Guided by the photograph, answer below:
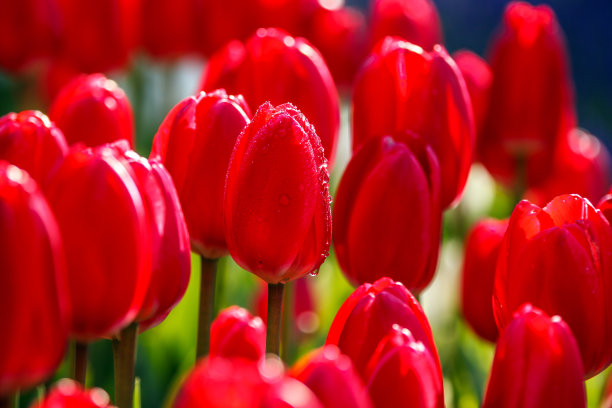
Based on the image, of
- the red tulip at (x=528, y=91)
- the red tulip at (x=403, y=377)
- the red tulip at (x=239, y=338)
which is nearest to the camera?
the red tulip at (x=403, y=377)

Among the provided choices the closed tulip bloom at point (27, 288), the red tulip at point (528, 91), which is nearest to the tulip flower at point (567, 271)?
the closed tulip bloom at point (27, 288)

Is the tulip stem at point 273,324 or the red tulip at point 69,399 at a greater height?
the red tulip at point 69,399

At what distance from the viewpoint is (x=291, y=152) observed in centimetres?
63

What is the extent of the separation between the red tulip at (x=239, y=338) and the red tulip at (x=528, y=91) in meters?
0.70

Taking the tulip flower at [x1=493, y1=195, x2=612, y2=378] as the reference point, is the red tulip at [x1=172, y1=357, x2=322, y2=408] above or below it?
above

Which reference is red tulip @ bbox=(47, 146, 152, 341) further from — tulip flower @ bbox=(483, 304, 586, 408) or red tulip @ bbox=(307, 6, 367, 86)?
red tulip @ bbox=(307, 6, 367, 86)

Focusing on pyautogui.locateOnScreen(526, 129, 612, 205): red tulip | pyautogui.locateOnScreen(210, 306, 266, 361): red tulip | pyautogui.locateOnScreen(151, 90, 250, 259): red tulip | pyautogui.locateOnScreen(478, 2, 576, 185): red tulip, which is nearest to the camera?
pyautogui.locateOnScreen(210, 306, 266, 361): red tulip

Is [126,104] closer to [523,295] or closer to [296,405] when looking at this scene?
[523,295]

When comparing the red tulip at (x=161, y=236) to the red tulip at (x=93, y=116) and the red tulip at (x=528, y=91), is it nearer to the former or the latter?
the red tulip at (x=93, y=116)

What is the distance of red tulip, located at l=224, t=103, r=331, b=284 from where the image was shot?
0.63 meters

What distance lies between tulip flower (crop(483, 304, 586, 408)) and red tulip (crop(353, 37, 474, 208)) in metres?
0.29

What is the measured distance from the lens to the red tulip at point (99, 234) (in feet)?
1.76

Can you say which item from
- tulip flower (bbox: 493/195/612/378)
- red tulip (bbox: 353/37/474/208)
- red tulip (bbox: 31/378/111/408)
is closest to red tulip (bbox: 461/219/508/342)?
red tulip (bbox: 353/37/474/208)

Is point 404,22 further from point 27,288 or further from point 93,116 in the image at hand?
point 27,288
